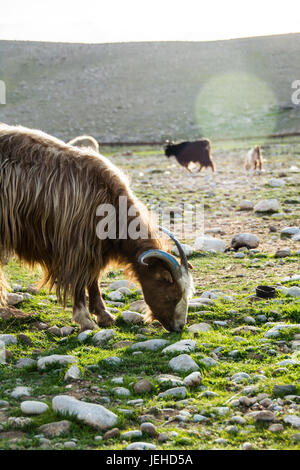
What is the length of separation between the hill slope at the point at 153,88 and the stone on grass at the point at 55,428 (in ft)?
166

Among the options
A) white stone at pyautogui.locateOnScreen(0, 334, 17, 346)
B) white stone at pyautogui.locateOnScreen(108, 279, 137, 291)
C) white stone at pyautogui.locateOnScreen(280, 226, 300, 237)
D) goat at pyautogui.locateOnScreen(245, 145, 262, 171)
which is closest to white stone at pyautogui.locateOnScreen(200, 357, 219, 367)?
white stone at pyautogui.locateOnScreen(0, 334, 17, 346)

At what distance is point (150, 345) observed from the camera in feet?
16.4

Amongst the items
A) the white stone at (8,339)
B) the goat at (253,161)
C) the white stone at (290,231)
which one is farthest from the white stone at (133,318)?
the goat at (253,161)

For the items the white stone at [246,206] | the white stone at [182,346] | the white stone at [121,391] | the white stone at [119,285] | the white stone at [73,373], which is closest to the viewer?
the white stone at [121,391]

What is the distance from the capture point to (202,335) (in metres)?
5.23

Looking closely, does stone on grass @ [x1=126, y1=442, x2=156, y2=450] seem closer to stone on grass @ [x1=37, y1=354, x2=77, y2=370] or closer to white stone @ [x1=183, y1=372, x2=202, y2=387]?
white stone @ [x1=183, y1=372, x2=202, y2=387]

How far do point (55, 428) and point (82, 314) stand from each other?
7.24 ft

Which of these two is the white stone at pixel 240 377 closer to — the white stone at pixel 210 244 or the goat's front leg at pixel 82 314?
the goat's front leg at pixel 82 314

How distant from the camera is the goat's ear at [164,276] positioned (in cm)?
557

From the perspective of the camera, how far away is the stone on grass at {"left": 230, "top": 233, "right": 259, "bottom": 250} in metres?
8.54

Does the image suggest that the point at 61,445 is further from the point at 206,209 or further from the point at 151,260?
the point at 206,209

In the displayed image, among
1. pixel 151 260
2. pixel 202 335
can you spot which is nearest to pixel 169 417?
pixel 202 335

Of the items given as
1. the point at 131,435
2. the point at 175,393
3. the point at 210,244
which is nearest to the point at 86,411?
the point at 131,435

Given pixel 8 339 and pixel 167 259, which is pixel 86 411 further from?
pixel 167 259
